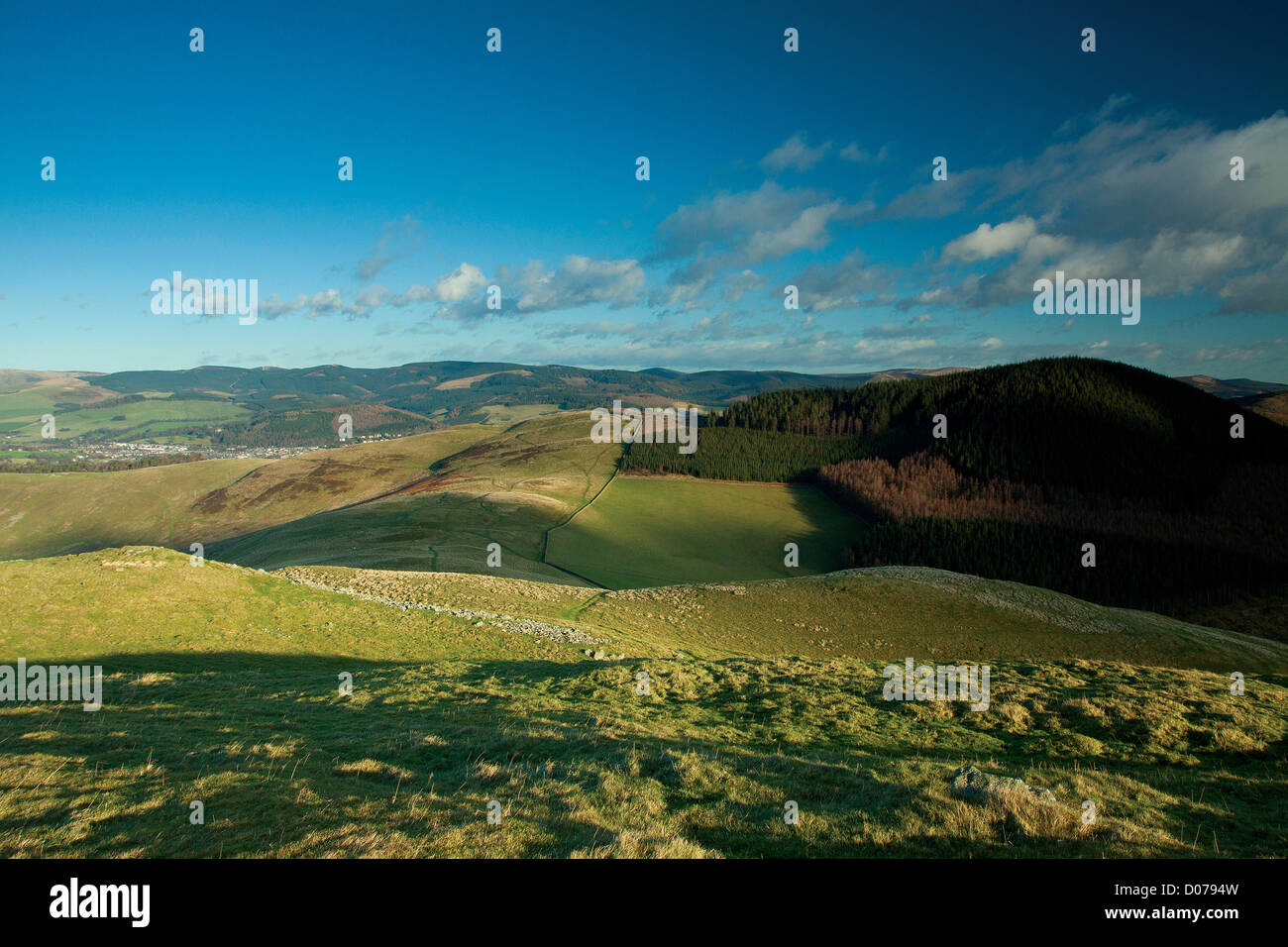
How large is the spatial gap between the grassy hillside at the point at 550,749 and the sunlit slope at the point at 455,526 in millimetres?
28754

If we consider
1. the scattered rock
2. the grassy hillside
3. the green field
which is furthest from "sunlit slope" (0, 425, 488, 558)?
the scattered rock

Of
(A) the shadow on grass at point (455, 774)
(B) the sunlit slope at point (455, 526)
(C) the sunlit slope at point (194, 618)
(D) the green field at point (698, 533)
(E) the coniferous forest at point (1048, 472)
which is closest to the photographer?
(A) the shadow on grass at point (455, 774)

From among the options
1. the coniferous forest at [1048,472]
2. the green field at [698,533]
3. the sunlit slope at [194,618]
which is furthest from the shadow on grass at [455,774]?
the coniferous forest at [1048,472]

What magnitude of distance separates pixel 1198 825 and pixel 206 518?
638ft

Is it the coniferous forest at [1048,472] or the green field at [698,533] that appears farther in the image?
the green field at [698,533]

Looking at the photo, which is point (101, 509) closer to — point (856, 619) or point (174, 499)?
point (174, 499)

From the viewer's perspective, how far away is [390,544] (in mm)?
66750

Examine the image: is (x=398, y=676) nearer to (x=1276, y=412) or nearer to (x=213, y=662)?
(x=213, y=662)

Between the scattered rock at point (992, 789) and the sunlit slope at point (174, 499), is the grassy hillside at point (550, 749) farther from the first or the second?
the sunlit slope at point (174, 499)

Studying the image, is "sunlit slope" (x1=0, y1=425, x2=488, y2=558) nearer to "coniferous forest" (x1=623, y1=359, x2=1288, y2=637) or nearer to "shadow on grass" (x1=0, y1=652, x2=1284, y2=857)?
"coniferous forest" (x1=623, y1=359, x2=1288, y2=637)

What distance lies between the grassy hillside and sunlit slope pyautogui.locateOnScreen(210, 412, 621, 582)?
28754 millimetres

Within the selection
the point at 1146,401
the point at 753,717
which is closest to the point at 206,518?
the point at 753,717

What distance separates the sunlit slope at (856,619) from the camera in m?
34.8
